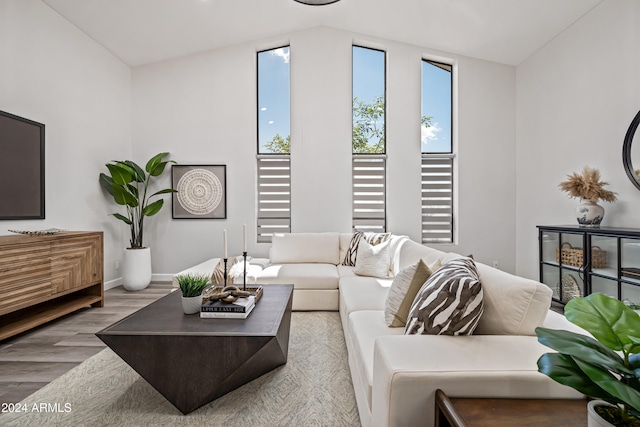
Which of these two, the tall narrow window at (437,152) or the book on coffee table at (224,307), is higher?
the tall narrow window at (437,152)

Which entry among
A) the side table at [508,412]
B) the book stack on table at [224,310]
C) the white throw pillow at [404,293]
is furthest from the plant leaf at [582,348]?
the book stack on table at [224,310]

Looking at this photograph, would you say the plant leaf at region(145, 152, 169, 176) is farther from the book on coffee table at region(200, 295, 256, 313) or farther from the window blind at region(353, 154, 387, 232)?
the book on coffee table at region(200, 295, 256, 313)

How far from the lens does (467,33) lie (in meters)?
4.28

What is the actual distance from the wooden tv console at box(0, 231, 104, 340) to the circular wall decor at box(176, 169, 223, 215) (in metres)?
1.44

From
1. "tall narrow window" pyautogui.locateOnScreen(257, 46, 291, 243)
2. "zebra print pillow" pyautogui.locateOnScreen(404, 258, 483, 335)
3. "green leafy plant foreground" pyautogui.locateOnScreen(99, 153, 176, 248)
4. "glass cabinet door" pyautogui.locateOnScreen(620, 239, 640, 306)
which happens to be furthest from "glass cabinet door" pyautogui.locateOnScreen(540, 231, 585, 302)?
"green leafy plant foreground" pyautogui.locateOnScreen(99, 153, 176, 248)

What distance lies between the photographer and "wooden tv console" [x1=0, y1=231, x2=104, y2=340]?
2588 mm

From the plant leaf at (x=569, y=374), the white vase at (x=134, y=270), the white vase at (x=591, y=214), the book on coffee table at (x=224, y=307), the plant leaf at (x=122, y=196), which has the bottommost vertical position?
the white vase at (x=134, y=270)

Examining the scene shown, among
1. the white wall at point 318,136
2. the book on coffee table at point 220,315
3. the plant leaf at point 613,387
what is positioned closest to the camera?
the plant leaf at point 613,387

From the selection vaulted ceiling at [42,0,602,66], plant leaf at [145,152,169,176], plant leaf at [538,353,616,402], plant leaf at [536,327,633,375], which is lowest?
plant leaf at [538,353,616,402]

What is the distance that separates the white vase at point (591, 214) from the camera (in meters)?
3.09

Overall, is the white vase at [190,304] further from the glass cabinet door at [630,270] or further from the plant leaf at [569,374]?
the glass cabinet door at [630,270]

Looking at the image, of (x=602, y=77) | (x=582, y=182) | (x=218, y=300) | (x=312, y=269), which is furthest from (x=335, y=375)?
(x=602, y=77)

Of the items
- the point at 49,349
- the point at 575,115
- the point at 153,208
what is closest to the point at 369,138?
the point at 575,115

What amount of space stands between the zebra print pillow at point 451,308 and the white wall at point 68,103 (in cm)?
369
